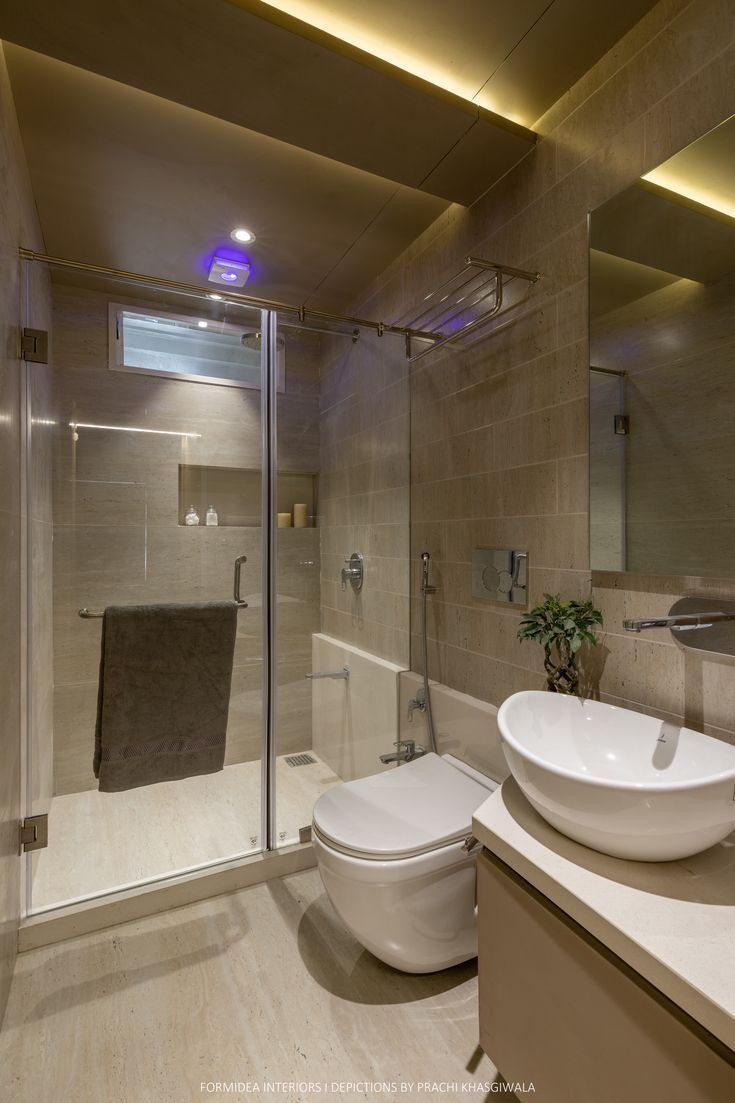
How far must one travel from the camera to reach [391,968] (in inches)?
62.6

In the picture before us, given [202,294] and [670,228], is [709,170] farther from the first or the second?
[202,294]

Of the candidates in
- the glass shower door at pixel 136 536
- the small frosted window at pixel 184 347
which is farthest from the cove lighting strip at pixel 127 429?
the small frosted window at pixel 184 347

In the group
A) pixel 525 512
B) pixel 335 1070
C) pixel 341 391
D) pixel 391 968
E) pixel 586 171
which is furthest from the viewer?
pixel 341 391

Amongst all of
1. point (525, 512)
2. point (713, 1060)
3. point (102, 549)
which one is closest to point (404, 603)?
point (525, 512)

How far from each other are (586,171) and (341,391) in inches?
44.9

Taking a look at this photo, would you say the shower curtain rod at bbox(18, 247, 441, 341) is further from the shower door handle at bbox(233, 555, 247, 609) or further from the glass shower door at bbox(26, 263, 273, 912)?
the shower door handle at bbox(233, 555, 247, 609)

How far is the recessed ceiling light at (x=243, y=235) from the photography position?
216 centimetres

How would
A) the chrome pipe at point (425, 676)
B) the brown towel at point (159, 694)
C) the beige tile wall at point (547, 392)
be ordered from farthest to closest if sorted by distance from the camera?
the chrome pipe at point (425, 676) < the brown towel at point (159, 694) < the beige tile wall at point (547, 392)

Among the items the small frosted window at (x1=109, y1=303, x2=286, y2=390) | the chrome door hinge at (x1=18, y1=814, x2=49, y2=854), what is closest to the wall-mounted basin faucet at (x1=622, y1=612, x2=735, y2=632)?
the small frosted window at (x1=109, y1=303, x2=286, y2=390)

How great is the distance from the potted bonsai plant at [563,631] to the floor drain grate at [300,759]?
1.15 meters

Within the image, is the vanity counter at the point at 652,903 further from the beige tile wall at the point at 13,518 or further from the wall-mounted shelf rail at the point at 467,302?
the wall-mounted shelf rail at the point at 467,302

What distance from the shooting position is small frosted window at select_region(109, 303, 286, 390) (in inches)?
77.8

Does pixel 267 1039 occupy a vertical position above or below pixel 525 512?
below

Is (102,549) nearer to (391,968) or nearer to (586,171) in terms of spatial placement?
(391,968)
